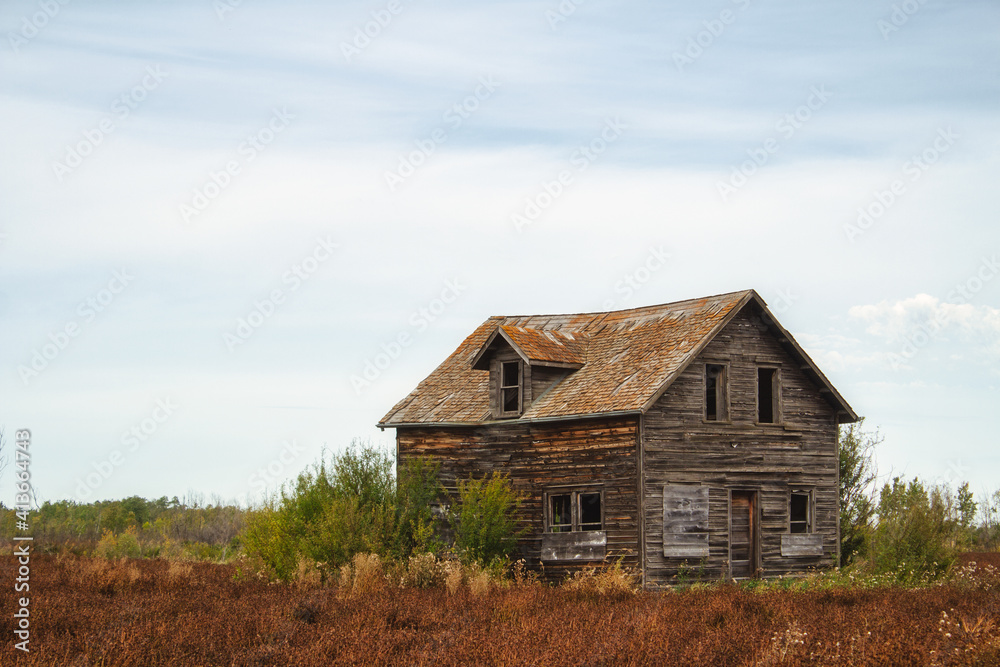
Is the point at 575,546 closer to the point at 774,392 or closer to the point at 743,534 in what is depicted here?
the point at 743,534

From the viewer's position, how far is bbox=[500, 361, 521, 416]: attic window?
2495 centimetres

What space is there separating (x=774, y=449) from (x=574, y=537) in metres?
5.45

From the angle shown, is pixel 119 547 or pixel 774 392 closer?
pixel 774 392

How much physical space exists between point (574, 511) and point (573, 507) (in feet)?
0.31

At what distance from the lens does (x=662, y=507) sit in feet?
72.8

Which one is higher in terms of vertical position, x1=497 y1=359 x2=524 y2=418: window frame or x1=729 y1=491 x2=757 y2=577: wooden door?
x1=497 y1=359 x2=524 y2=418: window frame

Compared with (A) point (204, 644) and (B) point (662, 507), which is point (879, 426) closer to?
(B) point (662, 507)

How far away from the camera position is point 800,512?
25.2 m

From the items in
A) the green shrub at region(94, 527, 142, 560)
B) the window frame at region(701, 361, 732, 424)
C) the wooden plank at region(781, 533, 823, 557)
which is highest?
the window frame at region(701, 361, 732, 424)

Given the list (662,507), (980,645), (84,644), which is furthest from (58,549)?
(980,645)

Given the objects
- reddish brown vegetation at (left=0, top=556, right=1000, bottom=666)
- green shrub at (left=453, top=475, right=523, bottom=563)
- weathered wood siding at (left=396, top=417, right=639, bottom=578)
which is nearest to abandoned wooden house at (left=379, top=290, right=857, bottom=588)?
weathered wood siding at (left=396, top=417, right=639, bottom=578)

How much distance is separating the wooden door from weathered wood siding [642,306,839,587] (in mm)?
176

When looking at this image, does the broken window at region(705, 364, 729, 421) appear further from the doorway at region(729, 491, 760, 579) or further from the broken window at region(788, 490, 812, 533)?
the broken window at region(788, 490, 812, 533)

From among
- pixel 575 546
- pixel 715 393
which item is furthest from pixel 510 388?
pixel 715 393
